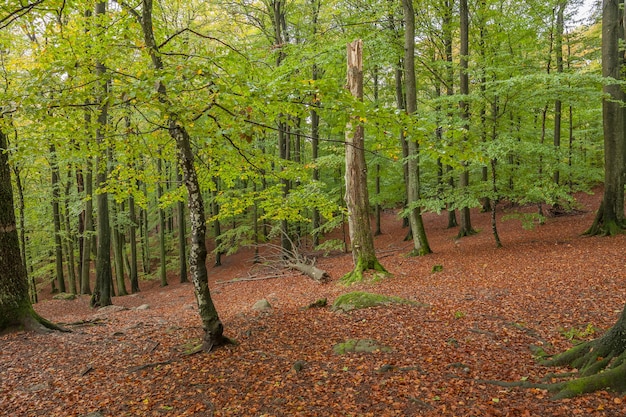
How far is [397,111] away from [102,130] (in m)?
4.61

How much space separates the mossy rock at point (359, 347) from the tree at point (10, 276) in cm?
542

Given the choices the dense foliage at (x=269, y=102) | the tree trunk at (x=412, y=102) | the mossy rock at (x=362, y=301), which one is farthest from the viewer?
the tree trunk at (x=412, y=102)

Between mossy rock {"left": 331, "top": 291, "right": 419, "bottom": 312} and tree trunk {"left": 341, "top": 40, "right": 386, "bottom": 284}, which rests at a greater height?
tree trunk {"left": 341, "top": 40, "right": 386, "bottom": 284}

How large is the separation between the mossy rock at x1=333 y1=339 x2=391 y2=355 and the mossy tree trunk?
2.21 m

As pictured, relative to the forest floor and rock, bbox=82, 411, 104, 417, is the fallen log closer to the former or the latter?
the forest floor

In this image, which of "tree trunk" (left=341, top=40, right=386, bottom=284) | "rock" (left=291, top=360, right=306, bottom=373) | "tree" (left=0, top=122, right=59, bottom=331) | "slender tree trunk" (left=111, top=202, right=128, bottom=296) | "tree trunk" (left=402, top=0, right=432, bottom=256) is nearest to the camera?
"rock" (left=291, top=360, right=306, bottom=373)

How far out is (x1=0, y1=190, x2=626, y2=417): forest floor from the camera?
3.98 metres

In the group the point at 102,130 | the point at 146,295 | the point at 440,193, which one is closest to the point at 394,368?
the point at 102,130

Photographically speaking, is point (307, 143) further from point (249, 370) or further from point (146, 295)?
point (249, 370)

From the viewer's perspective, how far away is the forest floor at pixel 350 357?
3977 millimetres

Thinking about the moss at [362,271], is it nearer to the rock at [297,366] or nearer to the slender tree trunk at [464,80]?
the slender tree trunk at [464,80]

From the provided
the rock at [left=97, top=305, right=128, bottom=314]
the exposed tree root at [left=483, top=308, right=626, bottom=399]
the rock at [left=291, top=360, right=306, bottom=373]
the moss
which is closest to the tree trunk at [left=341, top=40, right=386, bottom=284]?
the moss

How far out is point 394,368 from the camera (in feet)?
15.5

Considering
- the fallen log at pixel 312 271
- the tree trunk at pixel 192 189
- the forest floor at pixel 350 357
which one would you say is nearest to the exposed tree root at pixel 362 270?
the forest floor at pixel 350 357
